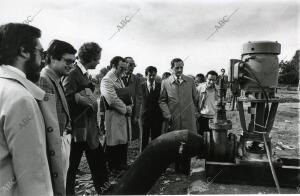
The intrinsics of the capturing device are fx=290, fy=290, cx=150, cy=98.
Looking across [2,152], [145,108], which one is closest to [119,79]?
[145,108]

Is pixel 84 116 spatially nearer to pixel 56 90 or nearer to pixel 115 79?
pixel 56 90

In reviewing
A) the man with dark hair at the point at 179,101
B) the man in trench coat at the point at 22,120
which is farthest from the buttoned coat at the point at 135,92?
the man in trench coat at the point at 22,120

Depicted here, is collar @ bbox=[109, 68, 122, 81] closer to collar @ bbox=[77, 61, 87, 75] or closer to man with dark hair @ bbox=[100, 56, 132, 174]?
man with dark hair @ bbox=[100, 56, 132, 174]

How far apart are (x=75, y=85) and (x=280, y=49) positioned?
2.85 meters

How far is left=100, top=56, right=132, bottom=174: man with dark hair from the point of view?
177 inches

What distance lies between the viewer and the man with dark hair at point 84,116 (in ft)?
11.4

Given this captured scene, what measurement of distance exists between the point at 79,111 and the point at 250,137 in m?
2.45

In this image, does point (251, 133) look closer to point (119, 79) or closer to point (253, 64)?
point (253, 64)

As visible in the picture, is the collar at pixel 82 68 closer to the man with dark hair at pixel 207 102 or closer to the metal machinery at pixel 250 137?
the metal machinery at pixel 250 137

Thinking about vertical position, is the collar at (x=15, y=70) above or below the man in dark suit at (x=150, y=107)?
above

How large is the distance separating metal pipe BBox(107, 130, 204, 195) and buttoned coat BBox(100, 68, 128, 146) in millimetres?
1191

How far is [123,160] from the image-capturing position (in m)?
4.86

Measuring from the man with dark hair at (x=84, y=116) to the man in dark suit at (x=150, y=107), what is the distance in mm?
1921

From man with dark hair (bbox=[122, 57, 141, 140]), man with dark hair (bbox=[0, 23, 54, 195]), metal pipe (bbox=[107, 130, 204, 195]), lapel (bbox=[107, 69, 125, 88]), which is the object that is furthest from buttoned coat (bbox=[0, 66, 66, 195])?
man with dark hair (bbox=[122, 57, 141, 140])
